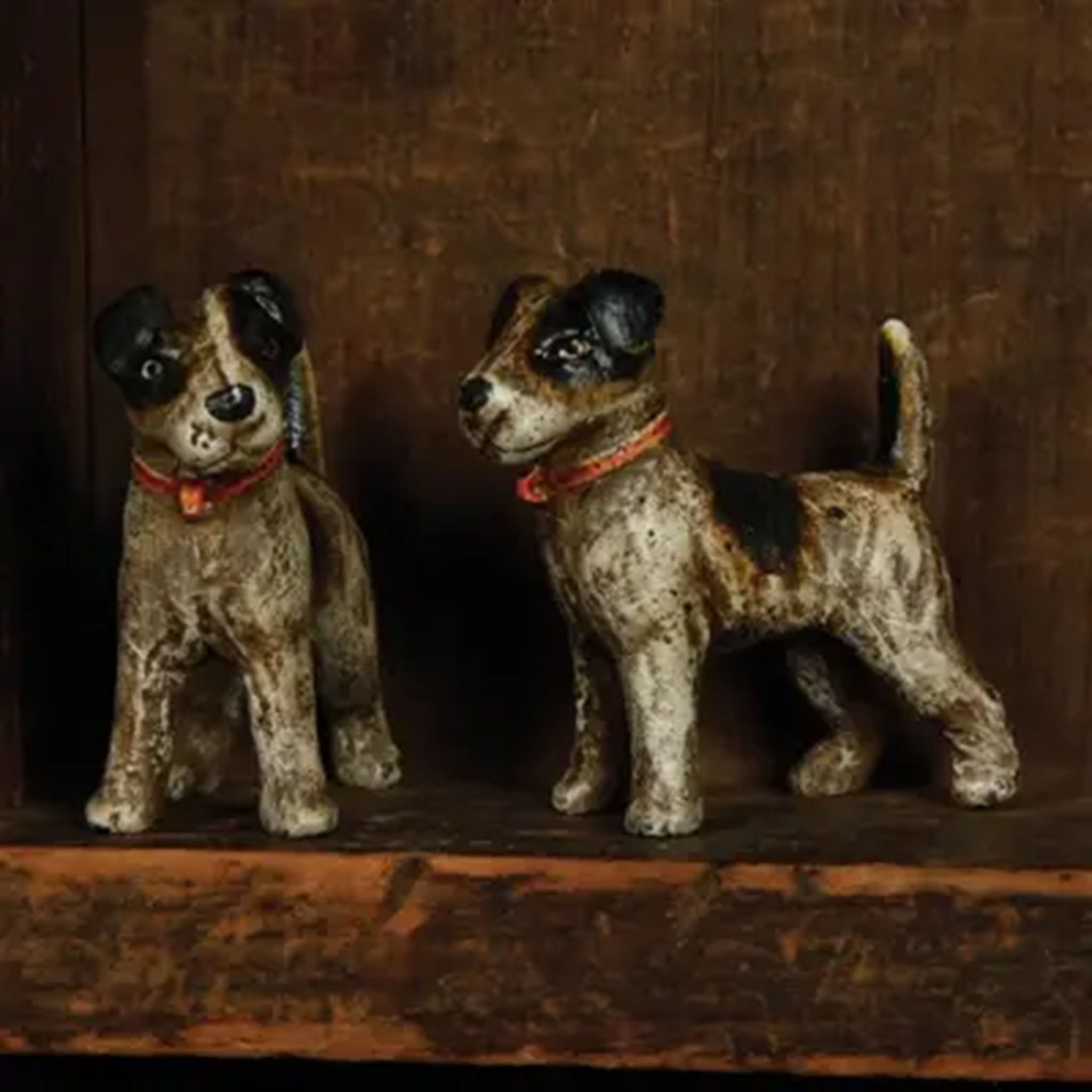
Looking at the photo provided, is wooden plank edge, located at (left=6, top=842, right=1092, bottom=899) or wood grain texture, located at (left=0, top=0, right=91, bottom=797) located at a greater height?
wood grain texture, located at (left=0, top=0, right=91, bottom=797)

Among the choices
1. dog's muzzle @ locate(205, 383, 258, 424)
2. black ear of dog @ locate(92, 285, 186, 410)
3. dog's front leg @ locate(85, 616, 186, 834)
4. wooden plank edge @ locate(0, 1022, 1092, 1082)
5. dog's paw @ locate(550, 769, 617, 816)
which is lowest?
wooden plank edge @ locate(0, 1022, 1092, 1082)

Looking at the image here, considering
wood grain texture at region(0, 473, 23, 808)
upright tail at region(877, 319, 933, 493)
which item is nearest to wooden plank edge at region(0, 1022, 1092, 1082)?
wood grain texture at region(0, 473, 23, 808)

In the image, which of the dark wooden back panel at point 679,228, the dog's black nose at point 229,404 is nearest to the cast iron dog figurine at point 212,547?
the dog's black nose at point 229,404

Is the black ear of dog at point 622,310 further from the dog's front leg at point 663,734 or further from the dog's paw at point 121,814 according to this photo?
the dog's paw at point 121,814

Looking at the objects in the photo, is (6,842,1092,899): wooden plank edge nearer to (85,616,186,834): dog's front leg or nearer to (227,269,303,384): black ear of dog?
(85,616,186,834): dog's front leg

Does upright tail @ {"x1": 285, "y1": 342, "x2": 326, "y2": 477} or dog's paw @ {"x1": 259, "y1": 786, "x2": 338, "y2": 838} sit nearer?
dog's paw @ {"x1": 259, "y1": 786, "x2": 338, "y2": 838}

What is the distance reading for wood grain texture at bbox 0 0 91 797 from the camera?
86 cm

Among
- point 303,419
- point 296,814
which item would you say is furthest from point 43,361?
point 296,814

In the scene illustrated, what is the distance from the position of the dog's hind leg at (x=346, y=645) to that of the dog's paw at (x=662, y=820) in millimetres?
128

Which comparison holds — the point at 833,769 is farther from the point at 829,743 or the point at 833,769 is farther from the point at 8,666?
the point at 8,666

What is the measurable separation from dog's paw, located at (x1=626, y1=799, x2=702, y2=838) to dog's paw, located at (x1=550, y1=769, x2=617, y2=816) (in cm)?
5

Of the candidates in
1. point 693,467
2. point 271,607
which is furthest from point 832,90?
point 271,607

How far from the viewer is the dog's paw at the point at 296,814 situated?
2.67 feet

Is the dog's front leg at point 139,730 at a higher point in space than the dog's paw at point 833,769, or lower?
higher
